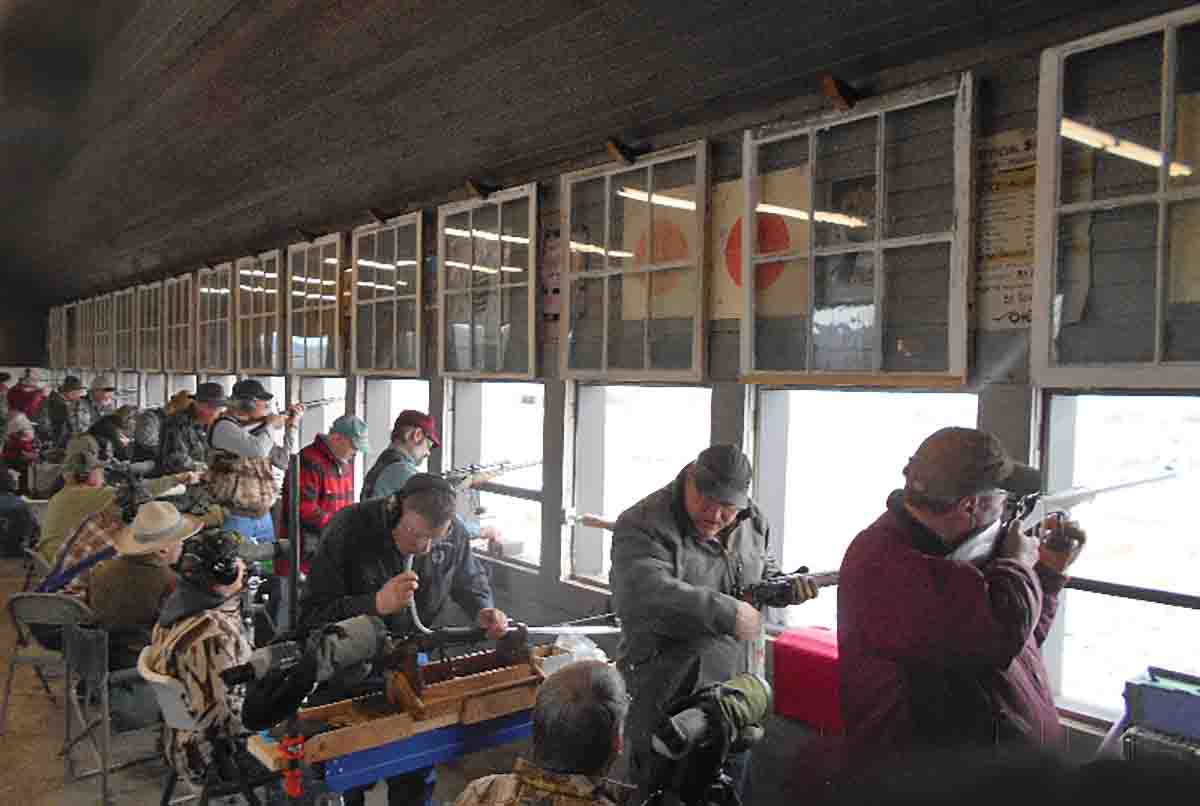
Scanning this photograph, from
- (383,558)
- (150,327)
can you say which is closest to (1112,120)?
(383,558)

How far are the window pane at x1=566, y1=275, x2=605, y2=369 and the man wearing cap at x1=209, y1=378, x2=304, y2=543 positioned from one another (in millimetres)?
2364

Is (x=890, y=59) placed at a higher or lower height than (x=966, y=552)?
higher

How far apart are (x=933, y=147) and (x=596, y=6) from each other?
1.45 metres

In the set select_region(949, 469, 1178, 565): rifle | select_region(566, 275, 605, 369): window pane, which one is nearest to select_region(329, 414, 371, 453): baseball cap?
select_region(566, 275, 605, 369): window pane

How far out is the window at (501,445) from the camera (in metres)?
5.56

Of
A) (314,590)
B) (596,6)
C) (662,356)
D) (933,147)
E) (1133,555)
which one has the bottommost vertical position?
(314,590)

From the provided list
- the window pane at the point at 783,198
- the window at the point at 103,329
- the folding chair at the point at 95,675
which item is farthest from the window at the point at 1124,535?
the window at the point at 103,329

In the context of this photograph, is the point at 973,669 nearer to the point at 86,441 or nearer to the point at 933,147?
the point at 933,147

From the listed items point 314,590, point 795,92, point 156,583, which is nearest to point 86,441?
point 156,583

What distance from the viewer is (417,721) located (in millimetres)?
2695

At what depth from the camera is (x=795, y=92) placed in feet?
11.8

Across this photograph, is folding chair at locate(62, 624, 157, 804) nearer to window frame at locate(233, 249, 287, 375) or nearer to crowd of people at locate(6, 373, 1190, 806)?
crowd of people at locate(6, 373, 1190, 806)

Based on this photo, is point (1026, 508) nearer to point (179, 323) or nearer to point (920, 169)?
point (920, 169)

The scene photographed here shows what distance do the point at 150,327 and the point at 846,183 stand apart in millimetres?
12316
